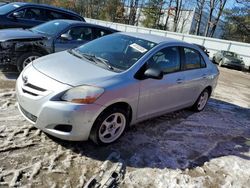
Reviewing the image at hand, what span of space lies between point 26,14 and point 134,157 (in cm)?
720

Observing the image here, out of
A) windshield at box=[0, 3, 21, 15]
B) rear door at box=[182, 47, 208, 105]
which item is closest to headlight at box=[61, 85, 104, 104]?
rear door at box=[182, 47, 208, 105]

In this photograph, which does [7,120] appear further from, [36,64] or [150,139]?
[150,139]

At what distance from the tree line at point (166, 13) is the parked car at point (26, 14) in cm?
2779

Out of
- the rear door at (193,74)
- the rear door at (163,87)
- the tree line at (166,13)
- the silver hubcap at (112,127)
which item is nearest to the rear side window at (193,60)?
the rear door at (193,74)

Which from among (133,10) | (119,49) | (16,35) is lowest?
(133,10)

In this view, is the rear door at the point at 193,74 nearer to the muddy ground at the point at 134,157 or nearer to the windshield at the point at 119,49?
the muddy ground at the point at 134,157

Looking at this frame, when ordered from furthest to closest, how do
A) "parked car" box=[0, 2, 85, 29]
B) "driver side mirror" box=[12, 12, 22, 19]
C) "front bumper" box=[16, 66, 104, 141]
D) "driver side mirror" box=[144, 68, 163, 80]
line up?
"driver side mirror" box=[12, 12, 22, 19] → "parked car" box=[0, 2, 85, 29] → "driver side mirror" box=[144, 68, 163, 80] → "front bumper" box=[16, 66, 104, 141]

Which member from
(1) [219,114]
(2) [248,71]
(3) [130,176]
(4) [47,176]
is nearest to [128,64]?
(3) [130,176]

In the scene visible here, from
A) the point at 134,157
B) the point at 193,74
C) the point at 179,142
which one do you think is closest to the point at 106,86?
the point at 134,157

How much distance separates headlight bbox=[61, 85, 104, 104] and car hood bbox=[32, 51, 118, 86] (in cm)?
9

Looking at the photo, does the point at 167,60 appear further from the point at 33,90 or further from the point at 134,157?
the point at 33,90

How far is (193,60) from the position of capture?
5.61 meters

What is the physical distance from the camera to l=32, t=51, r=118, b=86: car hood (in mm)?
3635

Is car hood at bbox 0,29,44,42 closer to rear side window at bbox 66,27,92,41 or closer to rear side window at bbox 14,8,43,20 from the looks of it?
rear side window at bbox 66,27,92,41
